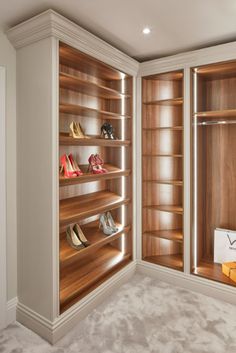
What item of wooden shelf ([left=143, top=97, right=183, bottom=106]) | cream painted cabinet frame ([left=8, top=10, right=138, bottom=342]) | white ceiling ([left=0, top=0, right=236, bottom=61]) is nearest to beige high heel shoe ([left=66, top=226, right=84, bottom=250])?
cream painted cabinet frame ([left=8, top=10, right=138, bottom=342])

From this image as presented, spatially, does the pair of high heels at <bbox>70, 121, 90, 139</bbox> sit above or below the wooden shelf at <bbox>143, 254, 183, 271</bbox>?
above

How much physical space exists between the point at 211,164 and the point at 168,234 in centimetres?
96

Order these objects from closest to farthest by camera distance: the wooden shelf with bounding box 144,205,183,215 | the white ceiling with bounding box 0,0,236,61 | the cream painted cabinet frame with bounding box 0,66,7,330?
the white ceiling with bounding box 0,0,236,61
the cream painted cabinet frame with bounding box 0,66,7,330
the wooden shelf with bounding box 144,205,183,215

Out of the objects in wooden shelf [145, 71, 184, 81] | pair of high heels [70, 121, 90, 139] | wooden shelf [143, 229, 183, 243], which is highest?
wooden shelf [145, 71, 184, 81]

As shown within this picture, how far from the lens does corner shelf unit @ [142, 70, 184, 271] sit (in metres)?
3.12

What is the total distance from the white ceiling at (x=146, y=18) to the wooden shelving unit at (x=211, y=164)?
421 mm

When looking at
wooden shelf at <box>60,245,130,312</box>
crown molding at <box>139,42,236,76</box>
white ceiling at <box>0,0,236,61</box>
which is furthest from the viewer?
crown molding at <box>139,42,236,76</box>

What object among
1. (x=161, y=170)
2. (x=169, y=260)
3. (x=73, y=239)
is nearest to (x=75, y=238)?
(x=73, y=239)

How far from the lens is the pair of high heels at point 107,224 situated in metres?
2.84

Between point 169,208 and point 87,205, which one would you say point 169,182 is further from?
point 87,205

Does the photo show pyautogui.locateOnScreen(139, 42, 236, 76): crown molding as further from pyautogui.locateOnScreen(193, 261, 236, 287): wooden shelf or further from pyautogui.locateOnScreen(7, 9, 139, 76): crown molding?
pyautogui.locateOnScreen(193, 261, 236, 287): wooden shelf

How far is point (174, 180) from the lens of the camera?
319 centimetres

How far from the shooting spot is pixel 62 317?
83.3 inches

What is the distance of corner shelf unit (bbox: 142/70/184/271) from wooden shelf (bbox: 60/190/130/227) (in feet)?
1.40
